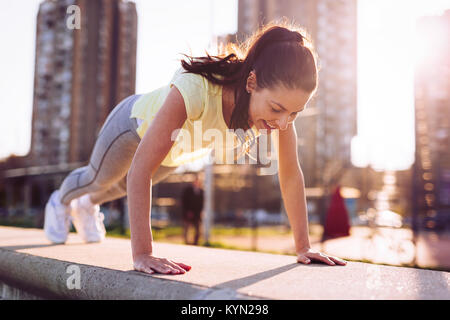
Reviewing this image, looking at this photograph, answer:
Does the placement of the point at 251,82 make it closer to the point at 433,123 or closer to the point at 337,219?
the point at 337,219

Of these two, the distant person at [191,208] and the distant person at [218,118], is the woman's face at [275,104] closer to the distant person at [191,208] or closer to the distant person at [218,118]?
the distant person at [218,118]

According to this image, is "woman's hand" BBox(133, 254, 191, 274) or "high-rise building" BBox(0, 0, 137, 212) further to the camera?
"high-rise building" BBox(0, 0, 137, 212)

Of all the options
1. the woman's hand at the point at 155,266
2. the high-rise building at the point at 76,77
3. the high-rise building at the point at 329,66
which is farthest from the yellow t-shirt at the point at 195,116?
the high-rise building at the point at 76,77

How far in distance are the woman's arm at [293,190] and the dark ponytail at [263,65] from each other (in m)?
0.34

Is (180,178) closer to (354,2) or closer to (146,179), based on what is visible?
(146,179)

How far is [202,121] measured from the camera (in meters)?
1.92

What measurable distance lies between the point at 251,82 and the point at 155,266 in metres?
0.86

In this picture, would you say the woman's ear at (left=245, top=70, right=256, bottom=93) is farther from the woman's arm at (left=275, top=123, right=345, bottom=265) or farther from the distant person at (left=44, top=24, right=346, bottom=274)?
the woman's arm at (left=275, top=123, right=345, bottom=265)

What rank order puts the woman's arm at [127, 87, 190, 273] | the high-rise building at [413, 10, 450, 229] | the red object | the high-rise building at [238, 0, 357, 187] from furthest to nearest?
the high-rise building at [238, 0, 357, 187] → the red object → the high-rise building at [413, 10, 450, 229] → the woman's arm at [127, 87, 190, 273]

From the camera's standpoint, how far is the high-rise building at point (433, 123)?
705 cm

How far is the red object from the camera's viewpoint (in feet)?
25.3

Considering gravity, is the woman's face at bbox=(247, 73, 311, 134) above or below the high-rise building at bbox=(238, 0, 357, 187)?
below

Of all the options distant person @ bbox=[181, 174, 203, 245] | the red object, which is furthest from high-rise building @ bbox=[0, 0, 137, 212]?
the red object

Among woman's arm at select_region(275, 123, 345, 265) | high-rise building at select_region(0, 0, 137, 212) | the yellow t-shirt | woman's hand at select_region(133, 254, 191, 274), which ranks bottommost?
woman's hand at select_region(133, 254, 191, 274)
